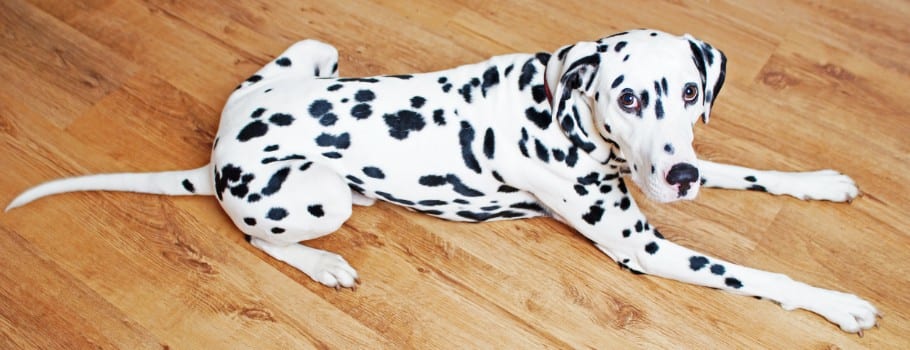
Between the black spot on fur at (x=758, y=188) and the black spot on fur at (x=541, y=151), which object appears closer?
the black spot on fur at (x=541, y=151)

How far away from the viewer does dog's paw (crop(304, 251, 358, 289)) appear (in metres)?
2.52

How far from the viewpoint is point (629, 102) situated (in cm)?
193

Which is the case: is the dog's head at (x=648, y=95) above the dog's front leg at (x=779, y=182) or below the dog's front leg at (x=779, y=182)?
above

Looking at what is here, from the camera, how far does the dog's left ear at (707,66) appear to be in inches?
79.6

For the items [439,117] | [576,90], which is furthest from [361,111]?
[576,90]

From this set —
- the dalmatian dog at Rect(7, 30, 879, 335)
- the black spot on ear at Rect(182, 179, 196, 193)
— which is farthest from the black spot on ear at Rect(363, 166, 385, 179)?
the black spot on ear at Rect(182, 179, 196, 193)

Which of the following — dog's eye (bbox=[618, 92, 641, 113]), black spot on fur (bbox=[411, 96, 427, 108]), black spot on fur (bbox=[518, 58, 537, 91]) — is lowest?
black spot on fur (bbox=[411, 96, 427, 108])

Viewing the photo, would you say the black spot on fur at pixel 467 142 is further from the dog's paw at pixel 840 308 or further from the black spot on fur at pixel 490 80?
the dog's paw at pixel 840 308

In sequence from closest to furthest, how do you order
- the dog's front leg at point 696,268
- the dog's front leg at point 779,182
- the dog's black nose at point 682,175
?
the dog's black nose at point 682,175
the dog's front leg at point 696,268
the dog's front leg at point 779,182

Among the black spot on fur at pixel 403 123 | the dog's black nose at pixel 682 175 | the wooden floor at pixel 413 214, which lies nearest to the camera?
the dog's black nose at pixel 682 175

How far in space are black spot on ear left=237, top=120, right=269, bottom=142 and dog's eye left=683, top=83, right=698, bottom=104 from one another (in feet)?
3.65

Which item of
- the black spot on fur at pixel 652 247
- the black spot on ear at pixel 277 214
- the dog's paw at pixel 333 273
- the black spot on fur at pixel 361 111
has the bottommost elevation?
the dog's paw at pixel 333 273

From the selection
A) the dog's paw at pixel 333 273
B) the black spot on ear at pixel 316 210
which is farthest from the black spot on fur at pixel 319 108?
the dog's paw at pixel 333 273

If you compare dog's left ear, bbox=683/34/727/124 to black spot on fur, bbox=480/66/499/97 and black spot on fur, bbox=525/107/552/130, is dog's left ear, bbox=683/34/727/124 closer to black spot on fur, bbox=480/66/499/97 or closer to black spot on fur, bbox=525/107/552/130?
black spot on fur, bbox=525/107/552/130
